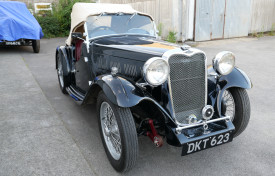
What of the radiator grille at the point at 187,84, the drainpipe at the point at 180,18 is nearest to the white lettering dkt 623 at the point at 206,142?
the radiator grille at the point at 187,84

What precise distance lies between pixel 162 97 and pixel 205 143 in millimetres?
633

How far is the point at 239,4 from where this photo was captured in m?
10.8

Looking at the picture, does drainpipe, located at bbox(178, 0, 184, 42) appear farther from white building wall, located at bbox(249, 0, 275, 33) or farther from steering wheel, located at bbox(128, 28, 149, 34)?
steering wheel, located at bbox(128, 28, 149, 34)

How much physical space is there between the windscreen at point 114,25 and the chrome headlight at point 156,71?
1.55 metres

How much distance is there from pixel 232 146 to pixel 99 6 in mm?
2993

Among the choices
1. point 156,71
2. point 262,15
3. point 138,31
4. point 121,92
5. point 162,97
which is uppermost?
point 262,15

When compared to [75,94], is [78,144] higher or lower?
lower

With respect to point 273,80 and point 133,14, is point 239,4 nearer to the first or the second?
point 273,80

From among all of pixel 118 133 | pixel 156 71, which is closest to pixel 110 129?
pixel 118 133

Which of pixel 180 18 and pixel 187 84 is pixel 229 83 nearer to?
pixel 187 84

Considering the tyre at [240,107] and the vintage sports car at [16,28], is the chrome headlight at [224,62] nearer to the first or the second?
the tyre at [240,107]

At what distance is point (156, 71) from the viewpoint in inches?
92.4

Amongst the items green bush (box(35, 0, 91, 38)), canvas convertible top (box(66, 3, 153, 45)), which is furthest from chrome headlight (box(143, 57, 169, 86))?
green bush (box(35, 0, 91, 38))

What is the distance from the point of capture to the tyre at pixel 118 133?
7.45ft
